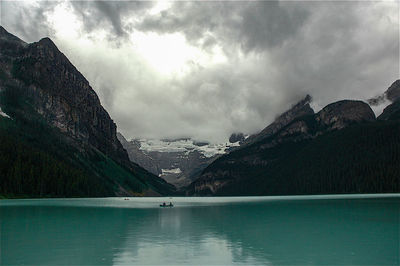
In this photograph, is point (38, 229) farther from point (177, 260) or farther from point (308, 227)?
point (308, 227)

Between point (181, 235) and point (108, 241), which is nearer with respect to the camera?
point (108, 241)

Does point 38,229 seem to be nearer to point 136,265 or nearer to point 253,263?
point 136,265

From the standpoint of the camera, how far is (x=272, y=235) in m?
55.2

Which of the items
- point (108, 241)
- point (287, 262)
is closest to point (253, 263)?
point (287, 262)

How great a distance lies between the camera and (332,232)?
189ft

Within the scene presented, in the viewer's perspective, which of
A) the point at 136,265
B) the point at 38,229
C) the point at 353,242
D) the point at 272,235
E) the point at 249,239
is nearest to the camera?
the point at 136,265

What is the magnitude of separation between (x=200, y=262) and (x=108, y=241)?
60.6 feet

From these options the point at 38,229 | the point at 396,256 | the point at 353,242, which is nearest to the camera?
the point at 396,256

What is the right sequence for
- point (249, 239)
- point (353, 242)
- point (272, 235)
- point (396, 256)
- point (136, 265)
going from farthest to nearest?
point (272, 235)
point (249, 239)
point (353, 242)
point (396, 256)
point (136, 265)

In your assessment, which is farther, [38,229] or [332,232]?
[38,229]

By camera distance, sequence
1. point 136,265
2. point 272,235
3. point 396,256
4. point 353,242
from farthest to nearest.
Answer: point 272,235 < point 353,242 < point 396,256 < point 136,265

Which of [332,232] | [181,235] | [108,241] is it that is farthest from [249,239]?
→ [108,241]

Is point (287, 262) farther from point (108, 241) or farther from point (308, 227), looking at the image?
point (308, 227)

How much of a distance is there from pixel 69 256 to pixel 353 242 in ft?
109
